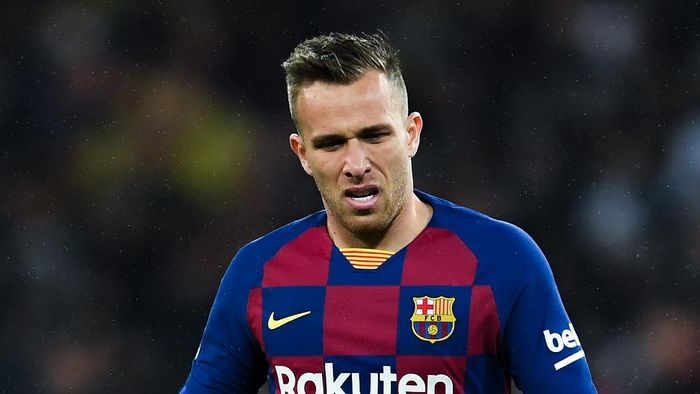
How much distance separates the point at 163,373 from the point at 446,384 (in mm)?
3260

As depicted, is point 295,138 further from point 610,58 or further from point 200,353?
point 610,58

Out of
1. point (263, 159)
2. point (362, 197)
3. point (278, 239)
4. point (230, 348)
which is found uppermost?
point (263, 159)

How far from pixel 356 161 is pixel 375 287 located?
14.1 inches

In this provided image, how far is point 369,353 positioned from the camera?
277cm

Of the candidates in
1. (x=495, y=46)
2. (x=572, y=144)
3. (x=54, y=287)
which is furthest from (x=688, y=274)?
(x=54, y=287)

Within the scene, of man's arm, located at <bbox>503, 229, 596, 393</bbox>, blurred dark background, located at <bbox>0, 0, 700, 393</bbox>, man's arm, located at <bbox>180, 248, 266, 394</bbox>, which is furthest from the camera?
blurred dark background, located at <bbox>0, 0, 700, 393</bbox>

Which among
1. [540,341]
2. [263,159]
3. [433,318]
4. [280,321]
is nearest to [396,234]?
[433,318]

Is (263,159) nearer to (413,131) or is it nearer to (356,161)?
(413,131)

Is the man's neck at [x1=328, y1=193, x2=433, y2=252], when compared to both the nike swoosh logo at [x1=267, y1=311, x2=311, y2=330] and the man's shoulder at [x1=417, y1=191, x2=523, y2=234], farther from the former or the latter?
the nike swoosh logo at [x1=267, y1=311, x2=311, y2=330]

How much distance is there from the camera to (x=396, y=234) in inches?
114

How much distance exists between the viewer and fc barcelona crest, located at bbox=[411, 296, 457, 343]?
2744 millimetres

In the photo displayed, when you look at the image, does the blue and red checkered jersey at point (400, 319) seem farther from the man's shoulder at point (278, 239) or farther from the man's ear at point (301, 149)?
the man's ear at point (301, 149)

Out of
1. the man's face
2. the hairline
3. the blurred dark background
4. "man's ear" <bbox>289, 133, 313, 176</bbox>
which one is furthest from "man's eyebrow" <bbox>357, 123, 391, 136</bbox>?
the blurred dark background

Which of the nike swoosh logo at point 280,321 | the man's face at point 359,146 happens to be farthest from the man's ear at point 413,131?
the nike swoosh logo at point 280,321
